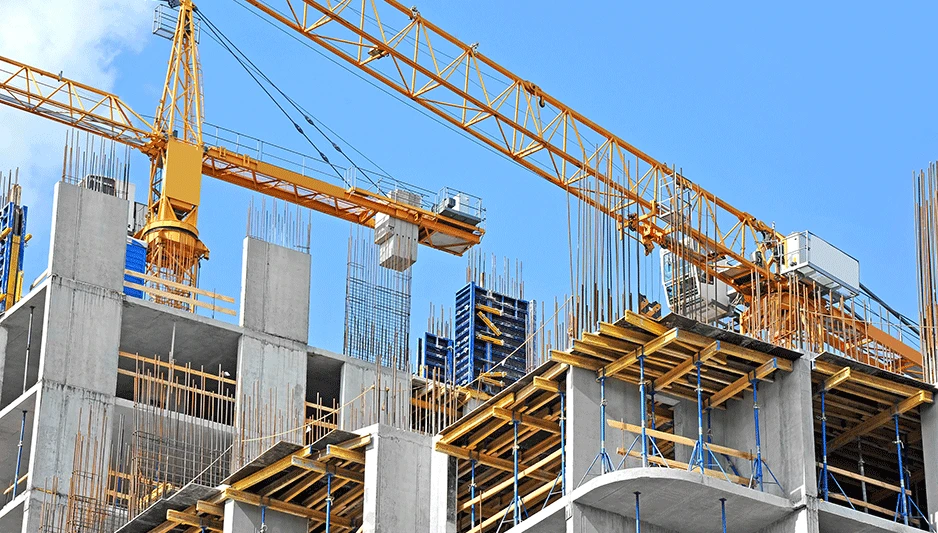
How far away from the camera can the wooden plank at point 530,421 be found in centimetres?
3712

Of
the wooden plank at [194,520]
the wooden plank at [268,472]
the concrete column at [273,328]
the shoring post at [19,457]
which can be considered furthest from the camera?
the concrete column at [273,328]

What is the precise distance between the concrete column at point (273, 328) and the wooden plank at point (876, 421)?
19.7m

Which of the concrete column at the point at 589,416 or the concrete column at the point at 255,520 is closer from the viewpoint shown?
the concrete column at the point at 589,416

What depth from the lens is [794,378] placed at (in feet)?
117

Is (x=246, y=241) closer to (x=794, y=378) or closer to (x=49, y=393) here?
(x=49, y=393)

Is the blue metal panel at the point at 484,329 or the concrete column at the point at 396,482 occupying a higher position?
the blue metal panel at the point at 484,329

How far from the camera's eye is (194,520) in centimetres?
4197

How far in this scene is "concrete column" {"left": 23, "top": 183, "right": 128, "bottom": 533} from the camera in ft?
168

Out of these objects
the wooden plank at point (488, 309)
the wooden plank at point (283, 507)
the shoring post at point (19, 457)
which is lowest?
the wooden plank at point (283, 507)

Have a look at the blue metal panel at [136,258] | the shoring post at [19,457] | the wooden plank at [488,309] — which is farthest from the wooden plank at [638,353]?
the wooden plank at [488,309]

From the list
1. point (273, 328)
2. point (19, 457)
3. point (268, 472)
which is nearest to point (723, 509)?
point (268, 472)

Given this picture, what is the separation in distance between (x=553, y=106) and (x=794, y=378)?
2899 centimetres

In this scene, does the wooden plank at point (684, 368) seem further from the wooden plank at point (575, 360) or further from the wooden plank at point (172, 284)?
the wooden plank at point (172, 284)

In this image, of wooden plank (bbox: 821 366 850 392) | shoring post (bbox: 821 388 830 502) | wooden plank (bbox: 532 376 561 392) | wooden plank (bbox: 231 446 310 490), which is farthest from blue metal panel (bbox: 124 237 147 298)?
wooden plank (bbox: 821 366 850 392)
